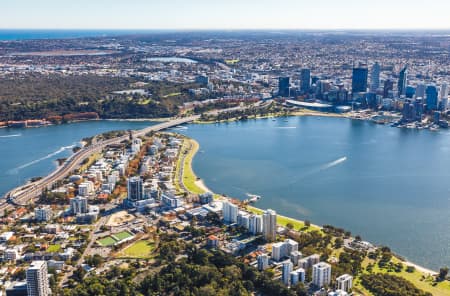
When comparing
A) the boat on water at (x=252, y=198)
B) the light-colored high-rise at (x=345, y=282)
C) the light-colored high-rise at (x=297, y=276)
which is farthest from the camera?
the boat on water at (x=252, y=198)

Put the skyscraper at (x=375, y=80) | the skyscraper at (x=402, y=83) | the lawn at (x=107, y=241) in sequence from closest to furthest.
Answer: the lawn at (x=107, y=241)
the skyscraper at (x=402, y=83)
the skyscraper at (x=375, y=80)

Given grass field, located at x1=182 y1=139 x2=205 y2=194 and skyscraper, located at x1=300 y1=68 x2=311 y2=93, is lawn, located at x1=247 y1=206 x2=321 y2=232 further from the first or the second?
skyscraper, located at x1=300 y1=68 x2=311 y2=93

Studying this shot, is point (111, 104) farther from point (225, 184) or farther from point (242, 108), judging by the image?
point (225, 184)

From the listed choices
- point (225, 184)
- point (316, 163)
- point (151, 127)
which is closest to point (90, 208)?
point (225, 184)

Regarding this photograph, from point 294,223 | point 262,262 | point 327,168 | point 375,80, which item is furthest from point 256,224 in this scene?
point 375,80

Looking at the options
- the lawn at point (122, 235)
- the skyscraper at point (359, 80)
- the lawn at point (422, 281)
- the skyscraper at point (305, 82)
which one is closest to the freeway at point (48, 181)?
the lawn at point (122, 235)

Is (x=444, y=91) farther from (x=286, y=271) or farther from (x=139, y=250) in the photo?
(x=139, y=250)

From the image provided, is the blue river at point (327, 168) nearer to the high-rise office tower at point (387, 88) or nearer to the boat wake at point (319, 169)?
the boat wake at point (319, 169)
